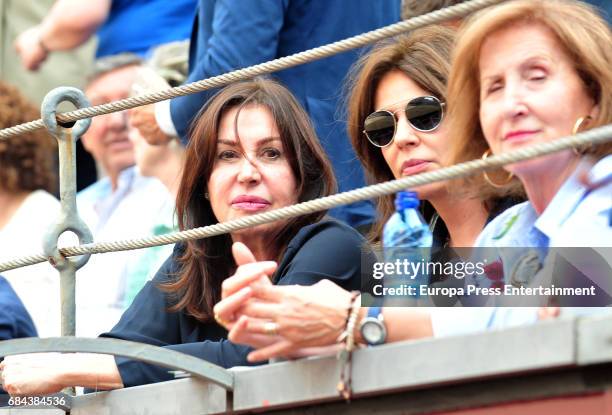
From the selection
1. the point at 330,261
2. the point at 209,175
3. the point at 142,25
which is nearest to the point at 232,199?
the point at 209,175

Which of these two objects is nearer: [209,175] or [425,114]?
[425,114]

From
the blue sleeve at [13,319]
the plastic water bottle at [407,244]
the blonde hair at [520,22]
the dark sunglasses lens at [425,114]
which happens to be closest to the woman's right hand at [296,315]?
the plastic water bottle at [407,244]

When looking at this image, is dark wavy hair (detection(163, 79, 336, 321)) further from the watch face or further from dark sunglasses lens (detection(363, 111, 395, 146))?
the watch face

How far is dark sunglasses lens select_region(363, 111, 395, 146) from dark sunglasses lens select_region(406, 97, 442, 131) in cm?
6

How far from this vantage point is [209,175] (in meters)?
4.04

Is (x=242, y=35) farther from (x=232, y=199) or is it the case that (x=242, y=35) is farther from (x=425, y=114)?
(x=425, y=114)

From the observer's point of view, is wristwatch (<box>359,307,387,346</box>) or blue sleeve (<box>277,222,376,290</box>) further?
blue sleeve (<box>277,222,376,290</box>)

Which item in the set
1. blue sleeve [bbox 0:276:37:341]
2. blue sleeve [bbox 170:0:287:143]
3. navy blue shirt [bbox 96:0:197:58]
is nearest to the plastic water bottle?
blue sleeve [bbox 170:0:287:143]

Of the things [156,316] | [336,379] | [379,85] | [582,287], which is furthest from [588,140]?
[156,316]

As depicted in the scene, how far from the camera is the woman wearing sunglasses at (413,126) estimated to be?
12.0 feet

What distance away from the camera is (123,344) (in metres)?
3.16

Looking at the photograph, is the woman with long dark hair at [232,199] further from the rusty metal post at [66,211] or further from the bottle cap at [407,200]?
the bottle cap at [407,200]

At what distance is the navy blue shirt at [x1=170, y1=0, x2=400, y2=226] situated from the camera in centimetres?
443

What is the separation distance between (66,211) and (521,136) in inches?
46.8
